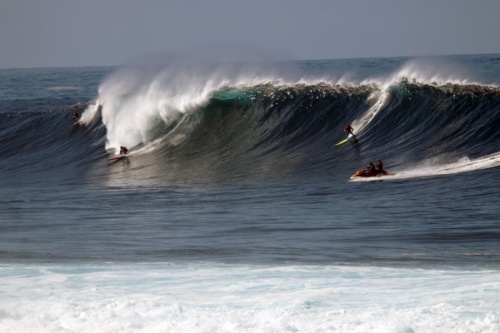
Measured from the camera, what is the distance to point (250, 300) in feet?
33.9

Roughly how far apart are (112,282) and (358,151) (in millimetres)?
12116

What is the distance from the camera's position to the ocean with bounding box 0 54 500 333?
10039mm

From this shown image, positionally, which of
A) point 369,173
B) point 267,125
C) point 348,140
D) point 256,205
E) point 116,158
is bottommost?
point 256,205

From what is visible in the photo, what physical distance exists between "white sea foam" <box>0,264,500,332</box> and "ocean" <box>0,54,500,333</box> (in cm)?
3

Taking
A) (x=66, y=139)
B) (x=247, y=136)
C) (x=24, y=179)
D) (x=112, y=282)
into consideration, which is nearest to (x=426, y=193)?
(x=112, y=282)

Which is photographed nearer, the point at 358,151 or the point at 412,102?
the point at 358,151

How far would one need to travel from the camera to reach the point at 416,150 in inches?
864

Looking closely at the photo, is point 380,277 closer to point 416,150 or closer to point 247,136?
point 416,150

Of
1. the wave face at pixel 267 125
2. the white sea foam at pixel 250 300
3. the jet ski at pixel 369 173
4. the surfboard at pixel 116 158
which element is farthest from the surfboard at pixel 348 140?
the white sea foam at pixel 250 300

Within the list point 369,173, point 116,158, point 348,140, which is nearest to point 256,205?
point 369,173

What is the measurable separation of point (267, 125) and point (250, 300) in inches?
637

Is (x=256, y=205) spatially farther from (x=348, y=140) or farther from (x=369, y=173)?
(x=348, y=140)

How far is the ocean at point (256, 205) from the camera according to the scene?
1004cm

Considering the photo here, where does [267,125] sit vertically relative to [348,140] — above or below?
above
